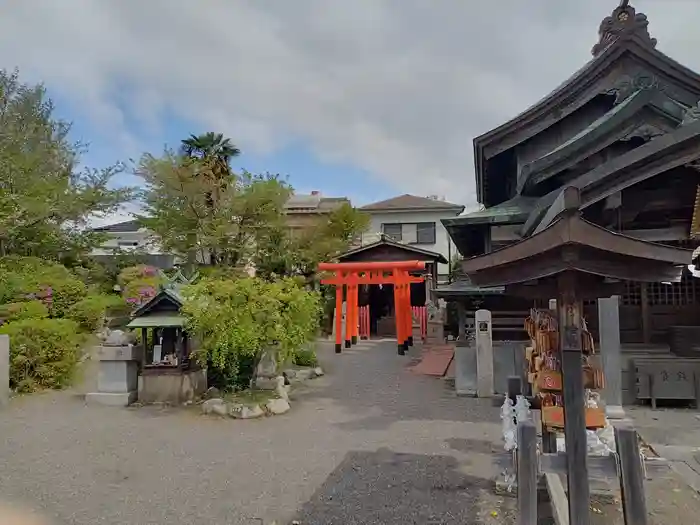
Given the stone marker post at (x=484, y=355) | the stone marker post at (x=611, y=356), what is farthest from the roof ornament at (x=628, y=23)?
the stone marker post at (x=484, y=355)

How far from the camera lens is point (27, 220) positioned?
713 inches

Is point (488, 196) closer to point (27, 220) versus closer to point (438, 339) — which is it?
point (438, 339)

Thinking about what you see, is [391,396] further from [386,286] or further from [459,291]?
[386,286]

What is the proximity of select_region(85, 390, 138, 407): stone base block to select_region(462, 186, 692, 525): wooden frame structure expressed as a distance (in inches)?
344

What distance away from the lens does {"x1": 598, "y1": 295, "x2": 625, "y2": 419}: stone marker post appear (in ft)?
24.2

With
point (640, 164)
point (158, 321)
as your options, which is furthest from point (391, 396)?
point (640, 164)

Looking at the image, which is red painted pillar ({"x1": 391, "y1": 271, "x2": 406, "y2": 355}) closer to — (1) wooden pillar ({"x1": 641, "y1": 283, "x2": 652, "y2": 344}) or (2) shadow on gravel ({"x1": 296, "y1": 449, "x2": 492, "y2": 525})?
(1) wooden pillar ({"x1": 641, "y1": 283, "x2": 652, "y2": 344})

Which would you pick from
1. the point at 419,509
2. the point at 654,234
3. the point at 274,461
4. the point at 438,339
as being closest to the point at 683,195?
the point at 654,234

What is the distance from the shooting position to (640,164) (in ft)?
18.9

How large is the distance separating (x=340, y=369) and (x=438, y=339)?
5.32 m

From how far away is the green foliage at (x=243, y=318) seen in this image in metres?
9.23

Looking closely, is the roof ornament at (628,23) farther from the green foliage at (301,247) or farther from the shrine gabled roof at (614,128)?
the green foliage at (301,247)

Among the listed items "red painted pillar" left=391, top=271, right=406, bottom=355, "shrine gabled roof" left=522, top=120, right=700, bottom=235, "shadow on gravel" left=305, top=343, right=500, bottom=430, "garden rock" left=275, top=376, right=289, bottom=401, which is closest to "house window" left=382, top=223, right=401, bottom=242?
"red painted pillar" left=391, top=271, right=406, bottom=355

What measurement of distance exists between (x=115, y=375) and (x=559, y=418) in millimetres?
8971
